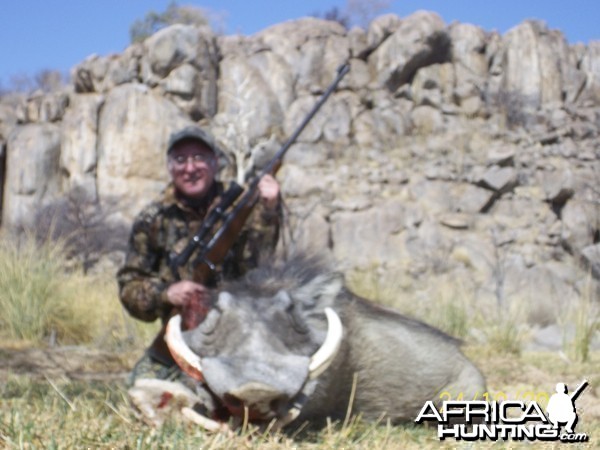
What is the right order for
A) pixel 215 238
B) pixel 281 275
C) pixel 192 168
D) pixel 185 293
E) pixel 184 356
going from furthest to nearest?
pixel 192 168 < pixel 215 238 < pixel 185 293 < pixel 281 275 < pixel 184 356

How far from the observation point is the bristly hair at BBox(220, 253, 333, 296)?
122 inches

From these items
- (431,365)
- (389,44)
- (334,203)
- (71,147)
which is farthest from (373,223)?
(431,365)

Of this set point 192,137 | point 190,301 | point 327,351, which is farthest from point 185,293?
point 192,137

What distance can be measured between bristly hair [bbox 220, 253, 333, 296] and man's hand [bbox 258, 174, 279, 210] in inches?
27.0

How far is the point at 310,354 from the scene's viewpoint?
107 inches

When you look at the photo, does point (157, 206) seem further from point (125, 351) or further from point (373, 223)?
point (373, 223)

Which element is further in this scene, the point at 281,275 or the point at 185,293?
the point at 185,293

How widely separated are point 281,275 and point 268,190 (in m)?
0.93

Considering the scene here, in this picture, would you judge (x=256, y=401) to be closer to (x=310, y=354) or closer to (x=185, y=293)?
(x=310, y=354)

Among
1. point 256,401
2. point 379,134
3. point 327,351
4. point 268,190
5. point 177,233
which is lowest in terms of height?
point 256,401

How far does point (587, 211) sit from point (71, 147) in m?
14.5

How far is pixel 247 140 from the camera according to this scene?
21.5m

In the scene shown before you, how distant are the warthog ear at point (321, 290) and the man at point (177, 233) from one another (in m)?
0.96

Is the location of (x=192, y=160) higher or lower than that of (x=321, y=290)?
higher
